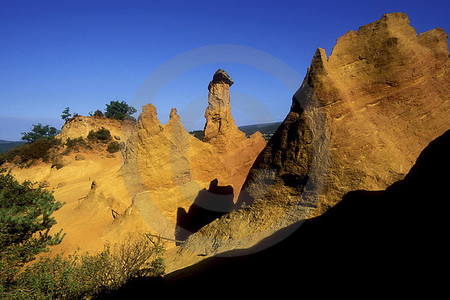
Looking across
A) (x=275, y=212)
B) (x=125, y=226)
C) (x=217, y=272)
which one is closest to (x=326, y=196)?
(x=275, y=212)

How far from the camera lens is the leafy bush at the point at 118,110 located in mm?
44781

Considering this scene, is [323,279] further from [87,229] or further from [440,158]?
[87,229]

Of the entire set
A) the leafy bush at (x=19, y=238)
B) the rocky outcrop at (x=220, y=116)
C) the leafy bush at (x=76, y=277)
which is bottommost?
the leafy bush at (x=76, y=277)

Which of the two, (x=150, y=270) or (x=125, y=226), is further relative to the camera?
(x=125, y=226)

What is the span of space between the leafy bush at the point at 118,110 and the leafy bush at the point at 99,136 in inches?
512

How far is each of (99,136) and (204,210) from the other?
91.7ft

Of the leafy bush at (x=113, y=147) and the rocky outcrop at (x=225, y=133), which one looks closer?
the rocky outcrop at (x=225, y=133)

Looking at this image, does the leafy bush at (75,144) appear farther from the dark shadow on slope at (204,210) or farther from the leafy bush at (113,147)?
the dark shadow on slope at (204,210)

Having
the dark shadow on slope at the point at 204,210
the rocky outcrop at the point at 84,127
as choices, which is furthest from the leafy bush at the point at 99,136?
the dark shadow on slope at the point at 204,210

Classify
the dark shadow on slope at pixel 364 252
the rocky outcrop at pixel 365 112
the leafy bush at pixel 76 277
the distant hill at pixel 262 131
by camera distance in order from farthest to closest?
the distant hill at pixel 262 131 → the rocky outcrop at pixel 365 112 → the leafy bush at pixel 76 277 → the dark shadow on slope at pixel 364 252

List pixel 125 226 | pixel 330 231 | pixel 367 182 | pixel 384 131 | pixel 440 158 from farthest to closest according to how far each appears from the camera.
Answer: pixel 125 226
pixel 384 131
pixel 367 182
pixel 330 231
pixel 440 158

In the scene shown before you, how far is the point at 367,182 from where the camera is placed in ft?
15.7

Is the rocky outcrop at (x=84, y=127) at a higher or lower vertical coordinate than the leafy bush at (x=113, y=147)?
higher

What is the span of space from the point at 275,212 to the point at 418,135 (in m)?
4.53
